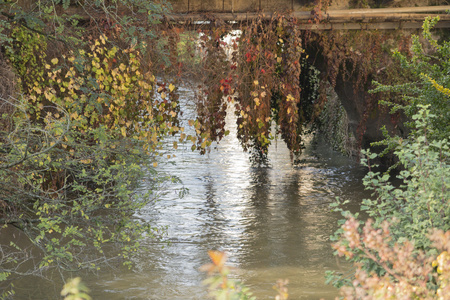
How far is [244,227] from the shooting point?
784 centimetres

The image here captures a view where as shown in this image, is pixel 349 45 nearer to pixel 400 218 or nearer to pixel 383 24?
pixel 383 24

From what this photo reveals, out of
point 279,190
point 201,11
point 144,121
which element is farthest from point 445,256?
point 279,190

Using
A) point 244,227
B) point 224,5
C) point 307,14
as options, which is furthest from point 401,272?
point 224,5

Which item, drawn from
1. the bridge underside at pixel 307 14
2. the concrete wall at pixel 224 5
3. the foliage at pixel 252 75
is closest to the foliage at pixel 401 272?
the foliage at pixel 252 75

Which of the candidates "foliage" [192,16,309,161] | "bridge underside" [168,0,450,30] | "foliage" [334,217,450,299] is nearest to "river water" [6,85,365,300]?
"foliage" [192,16,309,161]

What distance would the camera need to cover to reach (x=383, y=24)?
8.28m

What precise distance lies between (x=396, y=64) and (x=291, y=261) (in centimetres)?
344

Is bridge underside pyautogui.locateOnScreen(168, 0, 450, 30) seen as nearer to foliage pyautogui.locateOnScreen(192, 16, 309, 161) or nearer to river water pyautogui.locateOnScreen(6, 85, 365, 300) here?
foliage pyautogui.locateOnScreen(192, 16, 309, 161)

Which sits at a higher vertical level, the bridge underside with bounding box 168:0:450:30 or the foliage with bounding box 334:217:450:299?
the bridge underside with bounding box 168:0:450:30

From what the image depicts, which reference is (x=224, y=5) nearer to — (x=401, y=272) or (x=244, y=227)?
(x=244, y=227)

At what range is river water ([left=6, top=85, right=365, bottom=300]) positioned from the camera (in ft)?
19.0

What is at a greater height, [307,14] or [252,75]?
[307,14]

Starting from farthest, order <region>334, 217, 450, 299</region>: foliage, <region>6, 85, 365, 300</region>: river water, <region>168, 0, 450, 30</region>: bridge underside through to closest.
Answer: <region>168, 0, 450, 30</region>: bridge underside → <region>6, 85, 365, 300</region>: river water → <region>334, 217, 450, 299</region>: foliage

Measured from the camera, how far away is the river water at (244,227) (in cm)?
578
